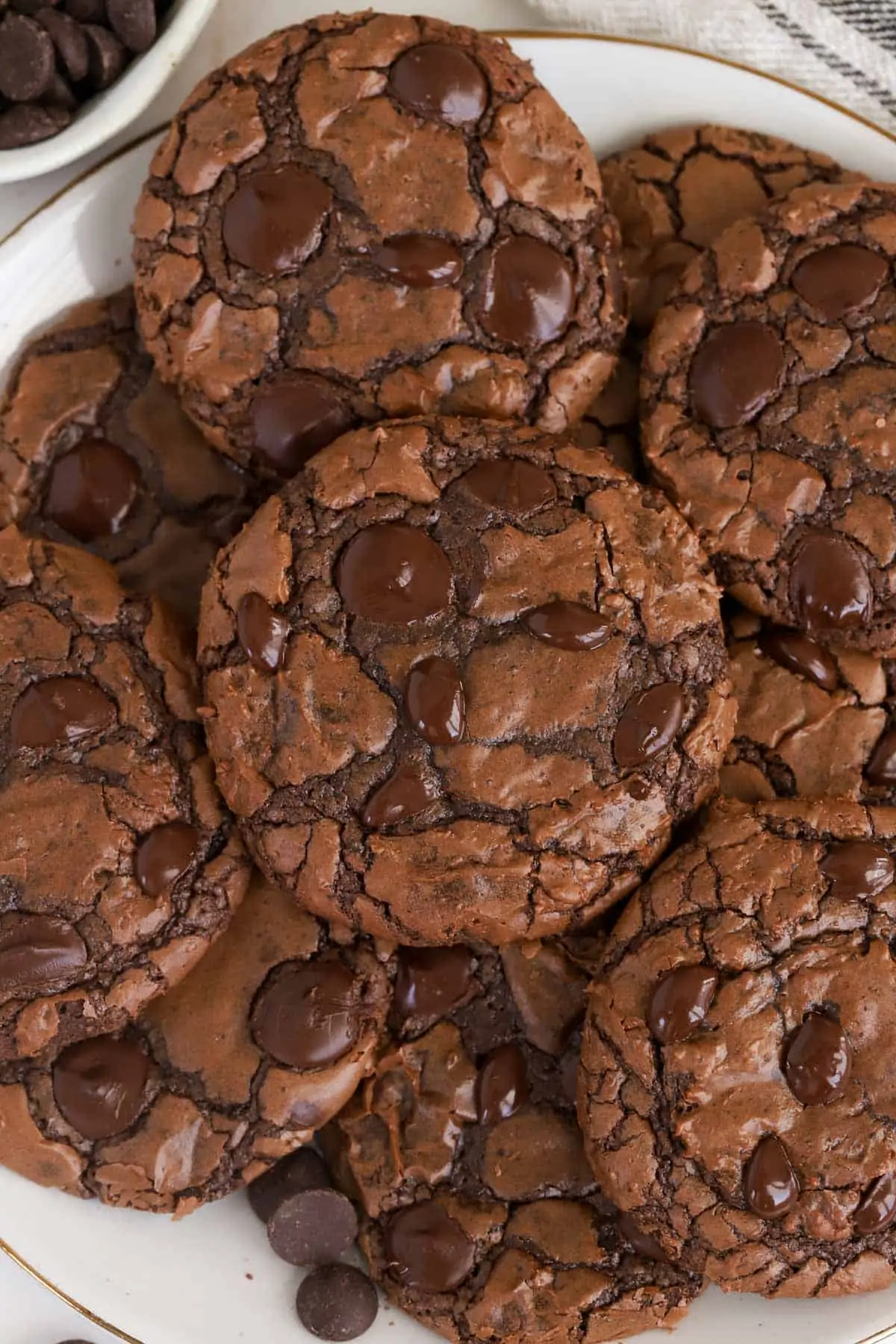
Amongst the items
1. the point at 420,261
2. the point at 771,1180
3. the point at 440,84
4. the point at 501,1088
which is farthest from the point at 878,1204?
the point at 440,84

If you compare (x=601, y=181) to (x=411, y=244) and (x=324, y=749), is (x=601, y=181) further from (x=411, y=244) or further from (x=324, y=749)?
(x=324, y=749)

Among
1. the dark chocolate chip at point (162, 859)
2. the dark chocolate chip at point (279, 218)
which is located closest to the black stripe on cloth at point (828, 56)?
the dark chocolate chip at point (279, 218)

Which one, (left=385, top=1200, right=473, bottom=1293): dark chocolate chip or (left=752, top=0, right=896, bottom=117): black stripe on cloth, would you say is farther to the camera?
(left=752, top=0, right=896, bottom=117): black stripe on cloth

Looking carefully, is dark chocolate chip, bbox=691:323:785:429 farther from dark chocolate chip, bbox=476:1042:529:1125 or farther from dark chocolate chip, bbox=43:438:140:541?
dark chocolate chip, bbox=476:1042:529:1125

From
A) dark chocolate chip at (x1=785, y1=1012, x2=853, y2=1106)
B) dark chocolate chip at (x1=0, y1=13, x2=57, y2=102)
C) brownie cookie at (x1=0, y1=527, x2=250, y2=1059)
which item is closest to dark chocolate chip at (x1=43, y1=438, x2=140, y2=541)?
brownie cookie at (x1=0, y1=527, x2=250, y2=1059)

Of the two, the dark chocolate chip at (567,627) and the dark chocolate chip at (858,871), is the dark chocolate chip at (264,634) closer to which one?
the dark chocolate chip at (567,627)

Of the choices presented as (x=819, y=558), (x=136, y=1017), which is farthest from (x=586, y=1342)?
(x=819, y=558)
